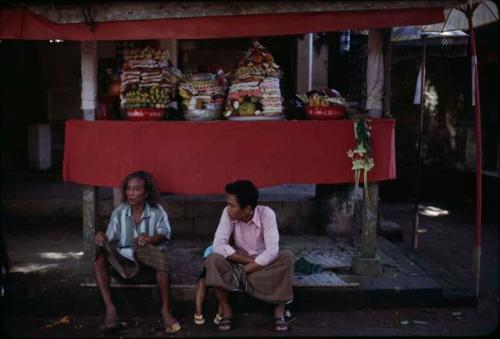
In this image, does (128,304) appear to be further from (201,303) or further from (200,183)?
(200,183)

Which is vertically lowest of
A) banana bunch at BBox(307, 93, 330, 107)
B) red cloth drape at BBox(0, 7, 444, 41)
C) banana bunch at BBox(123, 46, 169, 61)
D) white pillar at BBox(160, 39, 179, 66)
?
banana bunch at BBox(307, 93, 330, 107)

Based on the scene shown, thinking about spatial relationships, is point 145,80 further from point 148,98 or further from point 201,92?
point 201,92

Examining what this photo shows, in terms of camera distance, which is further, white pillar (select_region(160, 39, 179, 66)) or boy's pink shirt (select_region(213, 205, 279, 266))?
white pillar (select_region(160, 39, 179, 66))

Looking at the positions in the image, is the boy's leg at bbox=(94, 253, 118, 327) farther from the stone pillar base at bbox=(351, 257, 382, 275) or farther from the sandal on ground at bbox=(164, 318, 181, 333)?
the stone pillar base at bbox=(351, 257, 382, 275)

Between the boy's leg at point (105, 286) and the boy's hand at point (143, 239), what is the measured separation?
0.36m

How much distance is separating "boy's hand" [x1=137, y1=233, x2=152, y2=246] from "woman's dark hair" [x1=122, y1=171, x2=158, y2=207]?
1.26ft

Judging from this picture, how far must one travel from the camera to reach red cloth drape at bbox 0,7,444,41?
515 centimetres

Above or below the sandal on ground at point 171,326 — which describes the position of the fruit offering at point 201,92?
above

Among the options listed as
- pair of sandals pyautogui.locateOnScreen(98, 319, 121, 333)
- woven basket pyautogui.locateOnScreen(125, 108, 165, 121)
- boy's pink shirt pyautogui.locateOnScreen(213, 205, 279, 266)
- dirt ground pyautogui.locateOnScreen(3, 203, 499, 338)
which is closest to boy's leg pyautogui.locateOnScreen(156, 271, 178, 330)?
dirt ground pyautogui.locateOnScreen(3, 203, 499, 338)

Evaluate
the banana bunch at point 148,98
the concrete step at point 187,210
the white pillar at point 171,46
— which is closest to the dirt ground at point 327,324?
the concrete step at point 187,210

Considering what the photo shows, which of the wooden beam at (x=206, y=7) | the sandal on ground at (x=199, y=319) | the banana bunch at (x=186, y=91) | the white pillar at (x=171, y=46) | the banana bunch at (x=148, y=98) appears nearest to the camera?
the sandal on ground at (x=199, y=319)

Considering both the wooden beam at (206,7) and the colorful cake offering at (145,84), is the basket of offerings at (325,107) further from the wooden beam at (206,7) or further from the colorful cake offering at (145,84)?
the colorful cake offering at (145,84)

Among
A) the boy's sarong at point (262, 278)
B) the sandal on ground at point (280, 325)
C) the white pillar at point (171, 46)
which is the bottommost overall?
the sandal on ground at point (280, 325)

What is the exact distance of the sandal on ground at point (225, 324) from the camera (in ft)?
16.0
